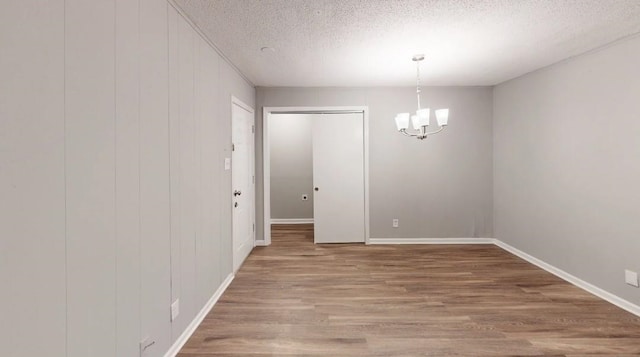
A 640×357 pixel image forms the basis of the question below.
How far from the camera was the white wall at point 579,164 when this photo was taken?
2900mm

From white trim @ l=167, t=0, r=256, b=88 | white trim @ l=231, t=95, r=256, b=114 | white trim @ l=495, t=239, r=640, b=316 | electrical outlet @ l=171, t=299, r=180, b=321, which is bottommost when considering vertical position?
white trim @ l=495, t=239, r=640, b=316

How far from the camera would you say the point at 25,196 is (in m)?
1.08

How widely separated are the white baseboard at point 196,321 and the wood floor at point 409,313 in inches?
1.7

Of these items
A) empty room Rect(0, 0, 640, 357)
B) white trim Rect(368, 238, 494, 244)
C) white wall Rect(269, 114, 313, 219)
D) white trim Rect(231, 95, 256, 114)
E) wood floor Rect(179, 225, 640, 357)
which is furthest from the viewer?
white wall Rect(269, 114, 313, 219)

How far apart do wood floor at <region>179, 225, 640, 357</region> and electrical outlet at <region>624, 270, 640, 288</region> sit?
0.26 metres

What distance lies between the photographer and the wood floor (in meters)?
2.31

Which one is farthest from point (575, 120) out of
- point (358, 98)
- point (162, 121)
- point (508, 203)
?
point (162, 121)

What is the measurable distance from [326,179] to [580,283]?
3.38m

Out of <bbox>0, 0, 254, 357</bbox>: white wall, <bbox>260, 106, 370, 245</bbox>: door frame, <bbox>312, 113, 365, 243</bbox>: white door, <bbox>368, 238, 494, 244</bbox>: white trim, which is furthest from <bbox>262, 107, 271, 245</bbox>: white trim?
<bbox>0, 0, 254, 357</bbox>: white wall

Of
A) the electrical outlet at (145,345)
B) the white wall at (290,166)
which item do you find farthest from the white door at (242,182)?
the white wall at (290,166)

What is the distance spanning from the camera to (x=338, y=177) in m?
5.17

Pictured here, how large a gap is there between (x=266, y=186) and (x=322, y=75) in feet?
6.23

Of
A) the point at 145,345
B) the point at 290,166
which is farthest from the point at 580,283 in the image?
the point at 290,166

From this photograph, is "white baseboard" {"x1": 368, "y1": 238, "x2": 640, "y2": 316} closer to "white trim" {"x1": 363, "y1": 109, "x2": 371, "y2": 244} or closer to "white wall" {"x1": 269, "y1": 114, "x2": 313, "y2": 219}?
"white trim" {"x1": 363, "y1": 109, "x2": 371, "y2": 244}
